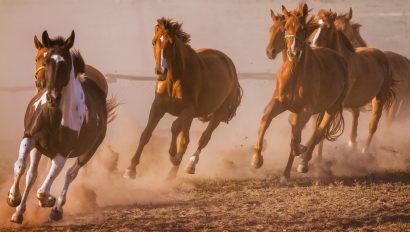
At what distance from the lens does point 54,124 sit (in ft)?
21.8

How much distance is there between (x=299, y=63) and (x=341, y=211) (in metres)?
2.61

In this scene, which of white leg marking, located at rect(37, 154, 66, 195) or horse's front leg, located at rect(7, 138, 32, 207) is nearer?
horse's front leg, located at rect(7, 138, 32, 207)

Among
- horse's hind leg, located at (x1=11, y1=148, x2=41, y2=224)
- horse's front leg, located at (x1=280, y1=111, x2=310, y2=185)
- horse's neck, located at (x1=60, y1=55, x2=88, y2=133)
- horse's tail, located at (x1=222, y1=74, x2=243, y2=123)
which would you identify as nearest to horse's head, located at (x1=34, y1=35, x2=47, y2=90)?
horse's neck, located at (x1=60, y1=55, x2=88, y2=133)

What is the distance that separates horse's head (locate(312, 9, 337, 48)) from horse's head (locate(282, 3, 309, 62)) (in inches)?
52.6

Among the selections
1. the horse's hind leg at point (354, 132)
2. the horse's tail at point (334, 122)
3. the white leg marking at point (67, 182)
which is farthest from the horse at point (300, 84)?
the white leg marking at point (67, 182)

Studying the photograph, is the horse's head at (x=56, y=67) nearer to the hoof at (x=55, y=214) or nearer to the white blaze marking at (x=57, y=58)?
the white blaze marking at (x=57, y=58)

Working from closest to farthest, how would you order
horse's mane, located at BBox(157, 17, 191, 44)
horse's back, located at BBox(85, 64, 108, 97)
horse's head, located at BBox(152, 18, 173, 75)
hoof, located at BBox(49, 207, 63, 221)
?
hoof, located at BBox(49, 207, 63, 221) → horse's back, located at BBox(85, 64, 108, 97) → horse's head, located at BBox(152, 18, 173, 75) → horse's mane, located at BBox(157, 17, 191, 44)

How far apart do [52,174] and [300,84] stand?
3990mm

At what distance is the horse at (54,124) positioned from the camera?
254 inches

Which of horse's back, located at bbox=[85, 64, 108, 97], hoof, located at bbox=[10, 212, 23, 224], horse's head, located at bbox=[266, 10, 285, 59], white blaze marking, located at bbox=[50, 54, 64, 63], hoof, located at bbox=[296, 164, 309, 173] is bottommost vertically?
hoof, located at bbox=[296, 164, 309, 173]

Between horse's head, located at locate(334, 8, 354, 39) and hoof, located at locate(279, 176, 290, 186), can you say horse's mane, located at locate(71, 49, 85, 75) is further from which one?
horse's head, located at locate(334, 8, 354, 39)

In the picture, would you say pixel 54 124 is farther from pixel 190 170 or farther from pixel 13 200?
pixel 190 170

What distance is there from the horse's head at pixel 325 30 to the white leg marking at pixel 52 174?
521cm

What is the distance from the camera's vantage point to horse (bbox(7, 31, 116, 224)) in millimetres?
6449
